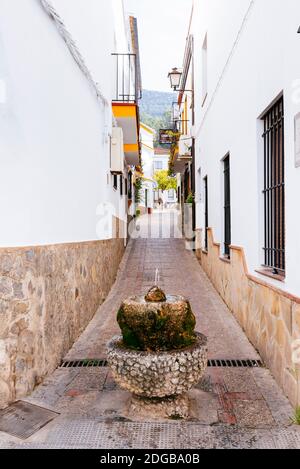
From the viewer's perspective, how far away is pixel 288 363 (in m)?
3.53

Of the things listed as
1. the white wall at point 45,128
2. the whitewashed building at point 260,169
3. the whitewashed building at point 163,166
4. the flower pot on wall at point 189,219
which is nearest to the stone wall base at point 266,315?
the whitewashed building at point 260,169

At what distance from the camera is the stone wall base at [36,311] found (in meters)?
3.29

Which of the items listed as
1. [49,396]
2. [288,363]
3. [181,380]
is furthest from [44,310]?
[288,363]

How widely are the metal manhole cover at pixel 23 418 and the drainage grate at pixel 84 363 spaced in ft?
3.46

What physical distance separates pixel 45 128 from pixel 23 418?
2748 millimetres

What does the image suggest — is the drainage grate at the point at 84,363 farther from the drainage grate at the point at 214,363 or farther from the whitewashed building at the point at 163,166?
the whitewashed building at the point at 163,166

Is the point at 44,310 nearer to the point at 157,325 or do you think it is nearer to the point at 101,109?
the point at 157,325

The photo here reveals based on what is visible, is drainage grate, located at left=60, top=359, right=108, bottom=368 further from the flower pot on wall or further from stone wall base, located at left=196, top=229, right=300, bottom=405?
the flower pot on wall

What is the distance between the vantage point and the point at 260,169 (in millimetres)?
4711

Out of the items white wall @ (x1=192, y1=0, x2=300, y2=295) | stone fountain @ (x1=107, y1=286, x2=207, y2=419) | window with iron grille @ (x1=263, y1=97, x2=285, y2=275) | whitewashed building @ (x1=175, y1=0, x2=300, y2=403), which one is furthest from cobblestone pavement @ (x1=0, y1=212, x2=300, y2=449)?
window with iron grille @ (x1=263, y1=97, x2=285, y2=275)

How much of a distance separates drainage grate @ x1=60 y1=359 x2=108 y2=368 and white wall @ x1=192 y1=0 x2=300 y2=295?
2.07 m

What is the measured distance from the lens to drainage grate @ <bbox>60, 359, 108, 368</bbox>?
173 inches

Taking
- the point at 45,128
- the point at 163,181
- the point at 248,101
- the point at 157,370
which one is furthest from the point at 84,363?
the point at 163,181

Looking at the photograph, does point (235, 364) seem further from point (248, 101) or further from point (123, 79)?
point (123, 79)
